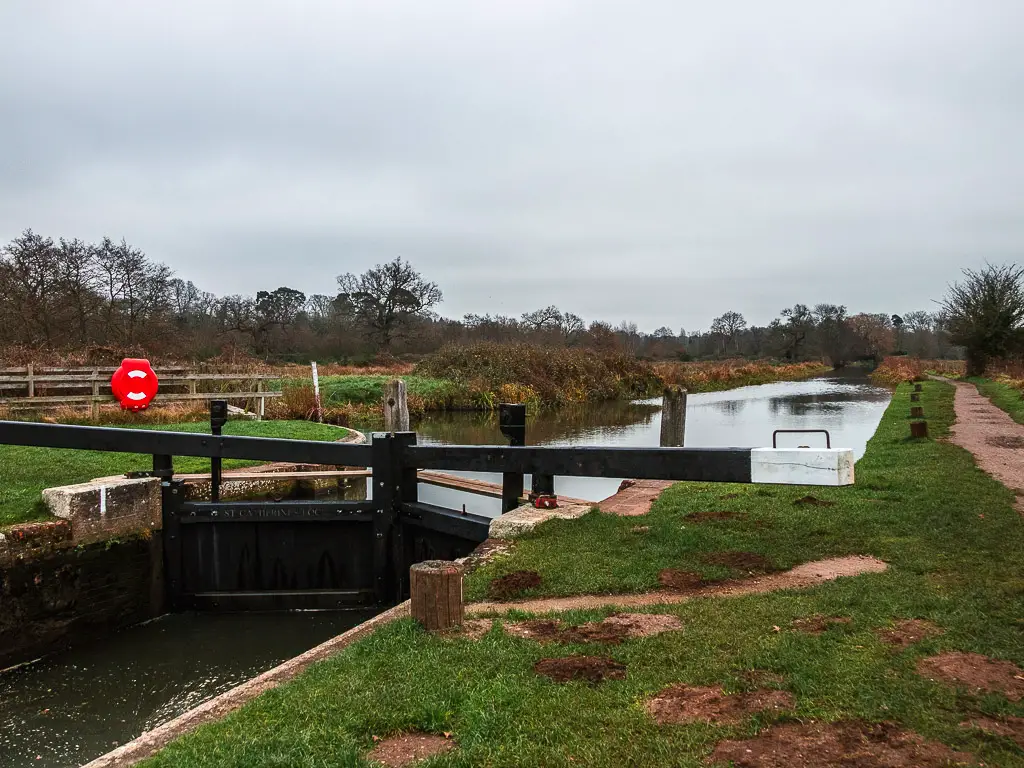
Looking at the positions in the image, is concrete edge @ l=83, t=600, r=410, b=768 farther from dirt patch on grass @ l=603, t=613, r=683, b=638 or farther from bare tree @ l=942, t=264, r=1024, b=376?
bare tree @ l=942, t=264, r=1024, b=376

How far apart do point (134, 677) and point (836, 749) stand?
218 inches

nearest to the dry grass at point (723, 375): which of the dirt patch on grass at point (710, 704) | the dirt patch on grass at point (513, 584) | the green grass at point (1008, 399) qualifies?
the green grass at point (1008, 399)

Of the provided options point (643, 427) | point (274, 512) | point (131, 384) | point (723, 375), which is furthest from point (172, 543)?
point (723, 375)

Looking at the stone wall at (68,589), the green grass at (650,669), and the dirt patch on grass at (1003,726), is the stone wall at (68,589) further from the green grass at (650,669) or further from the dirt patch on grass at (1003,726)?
the dirt patch on grass at (1003,726)

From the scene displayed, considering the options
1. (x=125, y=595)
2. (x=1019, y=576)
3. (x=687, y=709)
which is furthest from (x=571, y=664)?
(x=125, y=595)

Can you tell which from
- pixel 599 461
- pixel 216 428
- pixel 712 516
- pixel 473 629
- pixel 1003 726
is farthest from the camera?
pixel 216 428

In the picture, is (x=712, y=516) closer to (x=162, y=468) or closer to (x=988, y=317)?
(x=162, y=468)

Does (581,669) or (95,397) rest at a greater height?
(95,397)

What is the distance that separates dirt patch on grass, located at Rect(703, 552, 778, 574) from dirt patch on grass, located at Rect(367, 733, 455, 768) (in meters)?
2.92

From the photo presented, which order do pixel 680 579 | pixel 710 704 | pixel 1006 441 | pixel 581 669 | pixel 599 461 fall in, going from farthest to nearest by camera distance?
pixel 1006 441 → pixel 599 461 → pixel 680 579 → pixel 581 669 → pixel 710 704

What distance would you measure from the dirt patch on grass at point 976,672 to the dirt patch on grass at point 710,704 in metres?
0.72

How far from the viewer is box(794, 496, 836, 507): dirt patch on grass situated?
693cm

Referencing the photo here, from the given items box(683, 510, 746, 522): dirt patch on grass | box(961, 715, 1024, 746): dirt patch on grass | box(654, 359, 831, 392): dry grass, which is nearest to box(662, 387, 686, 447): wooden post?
box(683, 510, 746, 522): dirt patch on grass

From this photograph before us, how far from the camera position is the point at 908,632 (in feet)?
11.6
